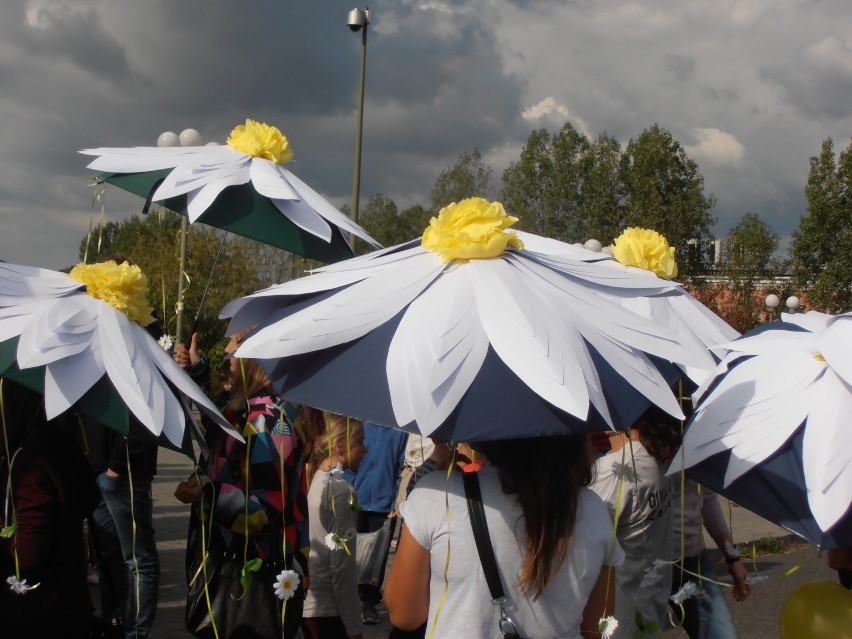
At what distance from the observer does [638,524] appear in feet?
10.7

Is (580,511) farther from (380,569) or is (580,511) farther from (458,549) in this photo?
(380,569)

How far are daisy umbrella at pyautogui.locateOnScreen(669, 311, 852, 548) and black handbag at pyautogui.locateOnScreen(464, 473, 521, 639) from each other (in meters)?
0.52

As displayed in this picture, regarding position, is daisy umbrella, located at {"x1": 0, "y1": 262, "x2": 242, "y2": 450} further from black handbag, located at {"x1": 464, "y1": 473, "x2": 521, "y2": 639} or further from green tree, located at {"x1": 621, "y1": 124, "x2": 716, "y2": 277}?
green tree, located at {"x1": 621, "y1": 124, "x2": 716, "y2": 277}

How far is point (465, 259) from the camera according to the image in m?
1.99

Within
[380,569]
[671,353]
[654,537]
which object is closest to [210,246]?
[380,569]

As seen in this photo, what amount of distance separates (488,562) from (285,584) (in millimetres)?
1388

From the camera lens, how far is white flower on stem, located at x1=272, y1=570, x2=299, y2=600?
310 centimetres

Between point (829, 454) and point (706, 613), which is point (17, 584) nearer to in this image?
point (829, 454)

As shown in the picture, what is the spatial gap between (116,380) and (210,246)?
50.6 feet

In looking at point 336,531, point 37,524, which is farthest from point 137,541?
point 37,524

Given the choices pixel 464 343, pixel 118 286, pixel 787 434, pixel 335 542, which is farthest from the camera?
pixel 335 542

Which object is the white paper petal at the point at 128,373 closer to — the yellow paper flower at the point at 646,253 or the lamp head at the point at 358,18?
the yellow paper flower at the point at 646,253

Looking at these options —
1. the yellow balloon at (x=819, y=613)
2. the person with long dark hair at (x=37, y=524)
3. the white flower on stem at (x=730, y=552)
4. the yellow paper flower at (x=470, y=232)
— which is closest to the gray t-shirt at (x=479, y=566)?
the yellow paper flower at (x=470, y=232)

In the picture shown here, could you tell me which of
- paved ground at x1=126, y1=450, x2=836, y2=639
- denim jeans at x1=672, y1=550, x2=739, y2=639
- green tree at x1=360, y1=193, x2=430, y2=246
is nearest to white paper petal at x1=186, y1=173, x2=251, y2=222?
denim jeans at x1=672, y1=550, x2=739, y2=639
